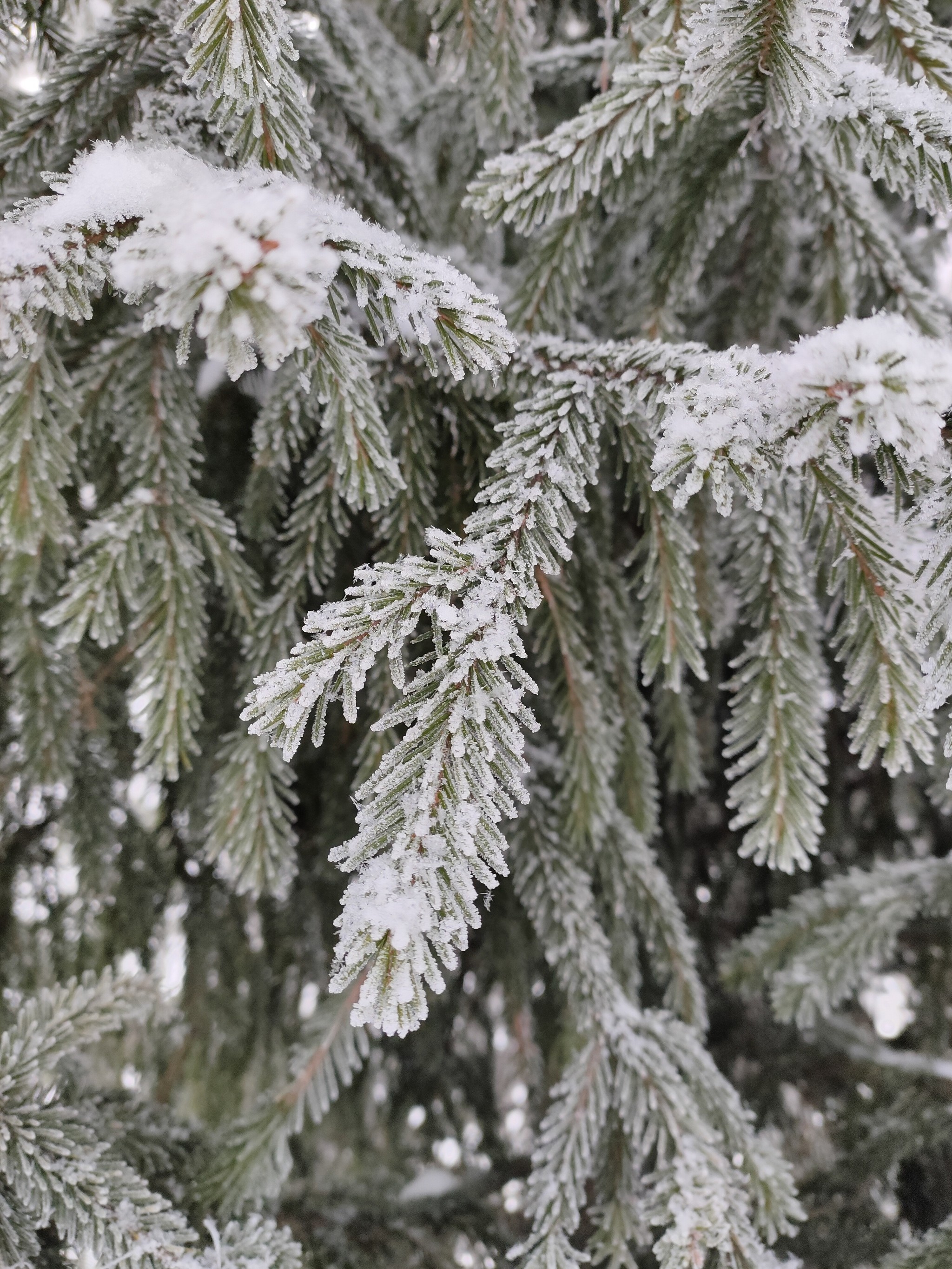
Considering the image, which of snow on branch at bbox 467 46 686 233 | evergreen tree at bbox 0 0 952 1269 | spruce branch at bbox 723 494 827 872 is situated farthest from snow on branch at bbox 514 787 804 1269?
snow on branch at bbox 467 46 686 233

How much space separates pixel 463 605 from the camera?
753 millimetres

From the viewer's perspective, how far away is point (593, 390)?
0.90 meters

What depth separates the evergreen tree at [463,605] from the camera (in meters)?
0.71

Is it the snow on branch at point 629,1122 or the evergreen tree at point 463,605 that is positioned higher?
the evergreen tree at point 463,605

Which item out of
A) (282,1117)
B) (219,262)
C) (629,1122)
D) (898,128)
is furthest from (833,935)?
(219,262)

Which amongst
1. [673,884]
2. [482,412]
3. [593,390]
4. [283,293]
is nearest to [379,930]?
[283,293]

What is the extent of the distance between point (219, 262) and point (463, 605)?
13.5 inches

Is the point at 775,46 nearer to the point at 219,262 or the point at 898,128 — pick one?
the point at 898,128

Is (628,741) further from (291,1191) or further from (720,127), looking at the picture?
(291,1191)

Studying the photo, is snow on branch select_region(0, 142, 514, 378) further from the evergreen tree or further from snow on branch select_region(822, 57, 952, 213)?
snow on branch select_region(822, 57, 952, 213)

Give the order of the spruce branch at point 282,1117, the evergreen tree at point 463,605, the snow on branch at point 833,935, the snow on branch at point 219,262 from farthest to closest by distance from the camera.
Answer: the snow on branch at point 833,935, the spruce branch at point 282,1117, the evergreen tree at point 463,605, the snow on branch at point 219,262

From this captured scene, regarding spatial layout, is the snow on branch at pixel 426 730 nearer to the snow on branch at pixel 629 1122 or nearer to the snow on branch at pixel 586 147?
the snow on branch at pixel 586 147

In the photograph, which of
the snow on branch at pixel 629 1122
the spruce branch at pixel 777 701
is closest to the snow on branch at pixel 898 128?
the spruce branch at pixel 777 701

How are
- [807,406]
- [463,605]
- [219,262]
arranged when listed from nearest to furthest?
[219,262], [807,406], [463,605]
